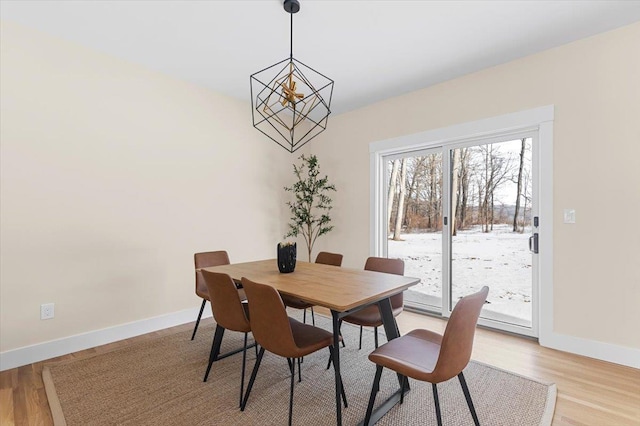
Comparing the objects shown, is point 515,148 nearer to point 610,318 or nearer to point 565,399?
point 610,318

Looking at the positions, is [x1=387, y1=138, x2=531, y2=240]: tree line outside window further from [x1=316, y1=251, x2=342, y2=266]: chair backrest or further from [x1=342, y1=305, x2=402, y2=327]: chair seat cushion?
[x1=342, y1=305, x2=402, y2=327]: chair seat cushion

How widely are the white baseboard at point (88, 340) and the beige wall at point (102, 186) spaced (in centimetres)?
7

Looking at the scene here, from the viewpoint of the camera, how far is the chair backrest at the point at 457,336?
4.45 ft

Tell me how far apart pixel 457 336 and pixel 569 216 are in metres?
2.08

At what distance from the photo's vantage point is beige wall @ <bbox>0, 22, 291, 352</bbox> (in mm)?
2473

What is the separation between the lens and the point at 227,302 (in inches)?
77.5

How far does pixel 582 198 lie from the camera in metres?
2.61

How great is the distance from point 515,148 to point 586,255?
1161 millimetres

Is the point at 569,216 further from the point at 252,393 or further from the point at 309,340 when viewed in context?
the point at 252,393

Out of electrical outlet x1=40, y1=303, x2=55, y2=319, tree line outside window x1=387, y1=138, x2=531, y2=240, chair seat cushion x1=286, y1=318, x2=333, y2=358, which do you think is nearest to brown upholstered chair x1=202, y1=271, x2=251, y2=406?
chair seat cushion x1=286, y1=318, x2=333, y2=358

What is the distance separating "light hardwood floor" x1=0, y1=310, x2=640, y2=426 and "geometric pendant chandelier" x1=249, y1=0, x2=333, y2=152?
2281 millimetres

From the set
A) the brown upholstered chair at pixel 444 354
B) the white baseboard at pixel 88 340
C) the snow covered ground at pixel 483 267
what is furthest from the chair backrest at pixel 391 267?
the white baseboard at pixel 88 340

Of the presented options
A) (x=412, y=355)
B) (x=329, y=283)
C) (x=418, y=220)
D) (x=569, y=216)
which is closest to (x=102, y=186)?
(x=329, y=283)

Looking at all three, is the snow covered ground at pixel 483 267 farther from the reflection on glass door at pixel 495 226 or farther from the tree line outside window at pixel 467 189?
the tree line outside window at pixel 467 189
